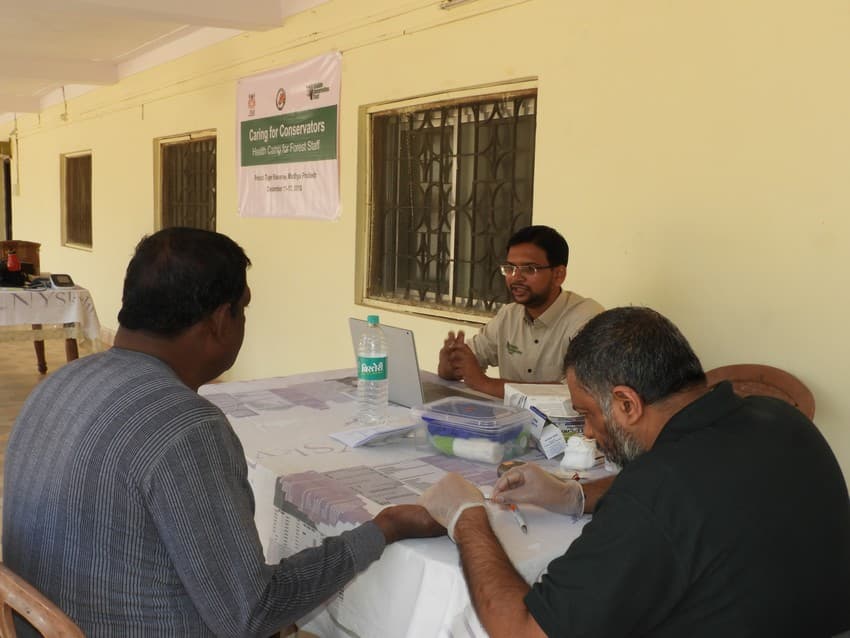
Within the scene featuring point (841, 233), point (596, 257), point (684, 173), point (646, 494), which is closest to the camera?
point (646, 494)

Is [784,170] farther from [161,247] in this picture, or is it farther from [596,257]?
[161,247]

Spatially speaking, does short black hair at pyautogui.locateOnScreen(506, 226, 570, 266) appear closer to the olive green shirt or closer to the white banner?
the olive green shirt

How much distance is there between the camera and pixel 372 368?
6.83 feet

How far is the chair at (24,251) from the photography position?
5.90m

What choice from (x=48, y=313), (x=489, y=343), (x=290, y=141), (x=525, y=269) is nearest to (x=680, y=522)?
(x=525, y=269)

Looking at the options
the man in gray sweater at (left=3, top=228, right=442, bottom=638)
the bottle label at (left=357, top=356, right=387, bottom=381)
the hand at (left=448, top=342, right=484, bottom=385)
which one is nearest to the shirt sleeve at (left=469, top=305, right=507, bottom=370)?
the hand at (left=448, top=342, right=484, bottom=385)

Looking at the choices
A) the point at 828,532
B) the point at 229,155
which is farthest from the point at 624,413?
the point at 229,155

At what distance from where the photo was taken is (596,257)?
10.6 feet

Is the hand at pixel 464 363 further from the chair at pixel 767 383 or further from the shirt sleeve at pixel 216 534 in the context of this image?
the shirt sleeve at pixel 216 534

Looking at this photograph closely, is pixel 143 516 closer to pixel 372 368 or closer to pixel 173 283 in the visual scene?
pixel 173 283

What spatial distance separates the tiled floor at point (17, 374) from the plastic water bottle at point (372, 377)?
120 inches

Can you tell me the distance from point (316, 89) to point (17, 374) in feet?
12.1

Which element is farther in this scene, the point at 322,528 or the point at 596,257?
the point at 596,257

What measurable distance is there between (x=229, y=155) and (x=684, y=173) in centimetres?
401
